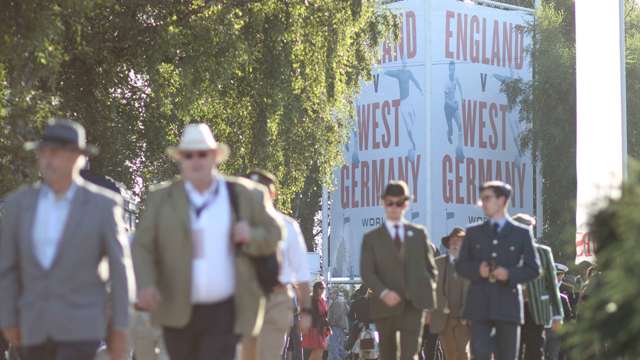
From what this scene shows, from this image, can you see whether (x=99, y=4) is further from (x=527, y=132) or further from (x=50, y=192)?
(x=527, y=132)

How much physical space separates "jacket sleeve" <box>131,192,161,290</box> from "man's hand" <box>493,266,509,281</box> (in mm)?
4977

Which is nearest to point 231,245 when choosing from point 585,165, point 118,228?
point 118,228

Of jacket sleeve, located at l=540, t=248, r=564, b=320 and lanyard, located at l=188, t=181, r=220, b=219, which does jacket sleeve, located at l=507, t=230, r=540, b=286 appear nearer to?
jacket sleeve, located at l=540, t=248, r=564, b=320

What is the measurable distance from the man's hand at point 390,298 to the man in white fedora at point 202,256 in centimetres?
474

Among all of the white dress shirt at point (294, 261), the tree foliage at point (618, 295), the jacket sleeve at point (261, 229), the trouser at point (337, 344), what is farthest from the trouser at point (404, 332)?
the trouser at point (337, 344)

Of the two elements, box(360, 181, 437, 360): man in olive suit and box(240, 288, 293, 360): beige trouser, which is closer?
box(240, 288, 293, 360): beige trouser

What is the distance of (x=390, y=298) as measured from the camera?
46.2ft

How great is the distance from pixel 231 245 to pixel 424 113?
5604 cm

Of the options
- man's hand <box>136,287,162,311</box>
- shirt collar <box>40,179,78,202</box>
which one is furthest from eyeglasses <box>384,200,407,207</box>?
shirt collar <box>40,179,78,202</box>

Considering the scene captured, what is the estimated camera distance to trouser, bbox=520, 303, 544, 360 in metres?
16.2

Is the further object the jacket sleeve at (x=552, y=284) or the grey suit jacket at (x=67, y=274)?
the jacket sleeve at (x=552, y=284)

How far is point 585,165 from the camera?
73.6 ft

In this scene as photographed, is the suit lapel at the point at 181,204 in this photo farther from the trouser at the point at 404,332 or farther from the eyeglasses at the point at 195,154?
the trouser at the point at 404,332

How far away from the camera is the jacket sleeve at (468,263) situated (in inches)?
553
